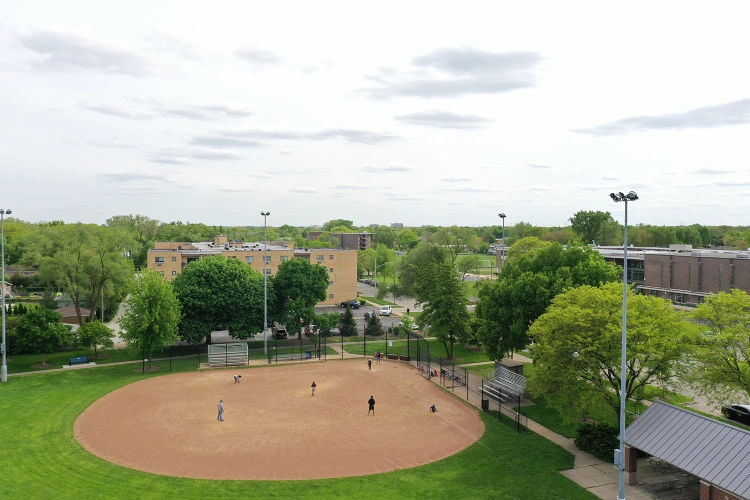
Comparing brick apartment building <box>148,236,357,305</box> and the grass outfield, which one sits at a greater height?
brick apartment building <box>148,236,357,305</box>

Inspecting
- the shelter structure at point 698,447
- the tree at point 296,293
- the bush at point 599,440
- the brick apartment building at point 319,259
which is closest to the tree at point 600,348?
the bush at point 599,440

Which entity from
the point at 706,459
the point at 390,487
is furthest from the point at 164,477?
the point at 706,459

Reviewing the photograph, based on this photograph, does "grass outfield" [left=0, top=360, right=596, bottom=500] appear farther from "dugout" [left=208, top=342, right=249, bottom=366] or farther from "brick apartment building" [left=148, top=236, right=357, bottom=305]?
"brick apartment building" [left=148, top=236, right=357, bottom=305]

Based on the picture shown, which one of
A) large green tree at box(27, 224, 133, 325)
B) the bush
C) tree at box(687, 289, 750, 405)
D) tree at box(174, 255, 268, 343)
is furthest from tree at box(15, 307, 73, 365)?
tree at box(687, 289, 750, 405)

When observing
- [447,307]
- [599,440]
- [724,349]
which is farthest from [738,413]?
[447,307]

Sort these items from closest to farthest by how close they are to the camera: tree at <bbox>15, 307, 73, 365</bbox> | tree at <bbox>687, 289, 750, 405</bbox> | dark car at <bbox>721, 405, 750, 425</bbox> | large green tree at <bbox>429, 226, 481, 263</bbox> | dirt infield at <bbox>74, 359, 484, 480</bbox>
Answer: tree at <bbox>687, 289, 750, 405</bbox> < dirt infield at <bbox>74, 359, 484, 480</bbox> < dark car at <bbox>721, 405, 750, 425</bbox> < tree at <bbox>15, 307, 73, 365</bbox> < large green tree at <bbox>429, 226, 481, 263</bbox>

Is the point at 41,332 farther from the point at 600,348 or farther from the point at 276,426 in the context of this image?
the point at 600,348

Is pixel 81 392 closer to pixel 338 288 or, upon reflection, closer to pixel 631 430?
pixel 631 430
